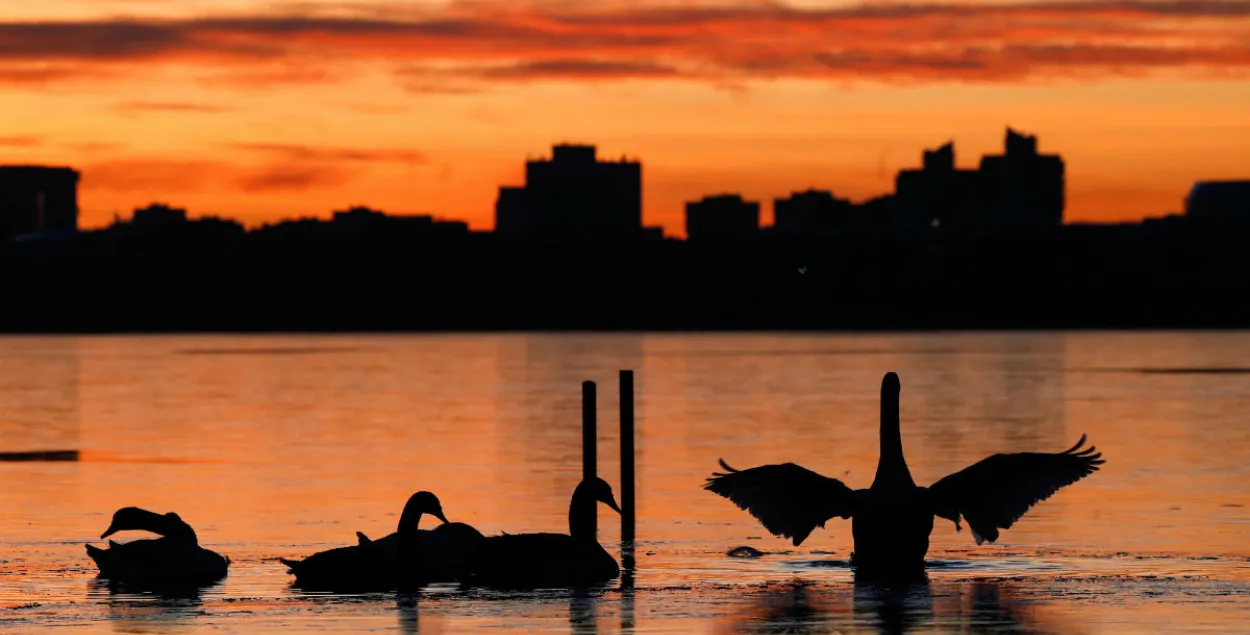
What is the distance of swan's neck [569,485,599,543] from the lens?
107 ft

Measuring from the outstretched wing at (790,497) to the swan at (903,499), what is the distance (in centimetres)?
1

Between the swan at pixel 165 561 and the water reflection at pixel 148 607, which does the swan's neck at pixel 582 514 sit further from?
the water reflection at pixel 148 607

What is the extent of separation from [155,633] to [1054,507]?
65.2ft

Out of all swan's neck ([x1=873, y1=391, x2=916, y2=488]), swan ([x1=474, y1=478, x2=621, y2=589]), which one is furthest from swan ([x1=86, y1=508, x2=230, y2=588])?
swan's neck ([x1=873, y1=391, x2=916, y2=488])

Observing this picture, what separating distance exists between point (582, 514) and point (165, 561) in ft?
18.4

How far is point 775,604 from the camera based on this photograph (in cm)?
2856

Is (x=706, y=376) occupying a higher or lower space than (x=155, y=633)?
higher

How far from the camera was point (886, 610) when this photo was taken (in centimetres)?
2784

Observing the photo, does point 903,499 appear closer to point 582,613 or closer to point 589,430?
point 582,613

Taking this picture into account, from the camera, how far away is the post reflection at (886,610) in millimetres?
26328

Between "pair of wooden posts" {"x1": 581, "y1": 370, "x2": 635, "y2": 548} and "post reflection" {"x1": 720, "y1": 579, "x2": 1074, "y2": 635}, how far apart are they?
7.40 meters

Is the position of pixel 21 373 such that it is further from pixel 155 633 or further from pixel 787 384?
pixel 155 633

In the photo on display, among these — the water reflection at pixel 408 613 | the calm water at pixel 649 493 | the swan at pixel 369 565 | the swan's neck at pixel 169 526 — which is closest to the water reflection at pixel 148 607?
the calm water at pixel 649 493

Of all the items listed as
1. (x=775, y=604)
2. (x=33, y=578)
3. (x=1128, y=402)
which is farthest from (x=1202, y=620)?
(x=1128, y=402)
